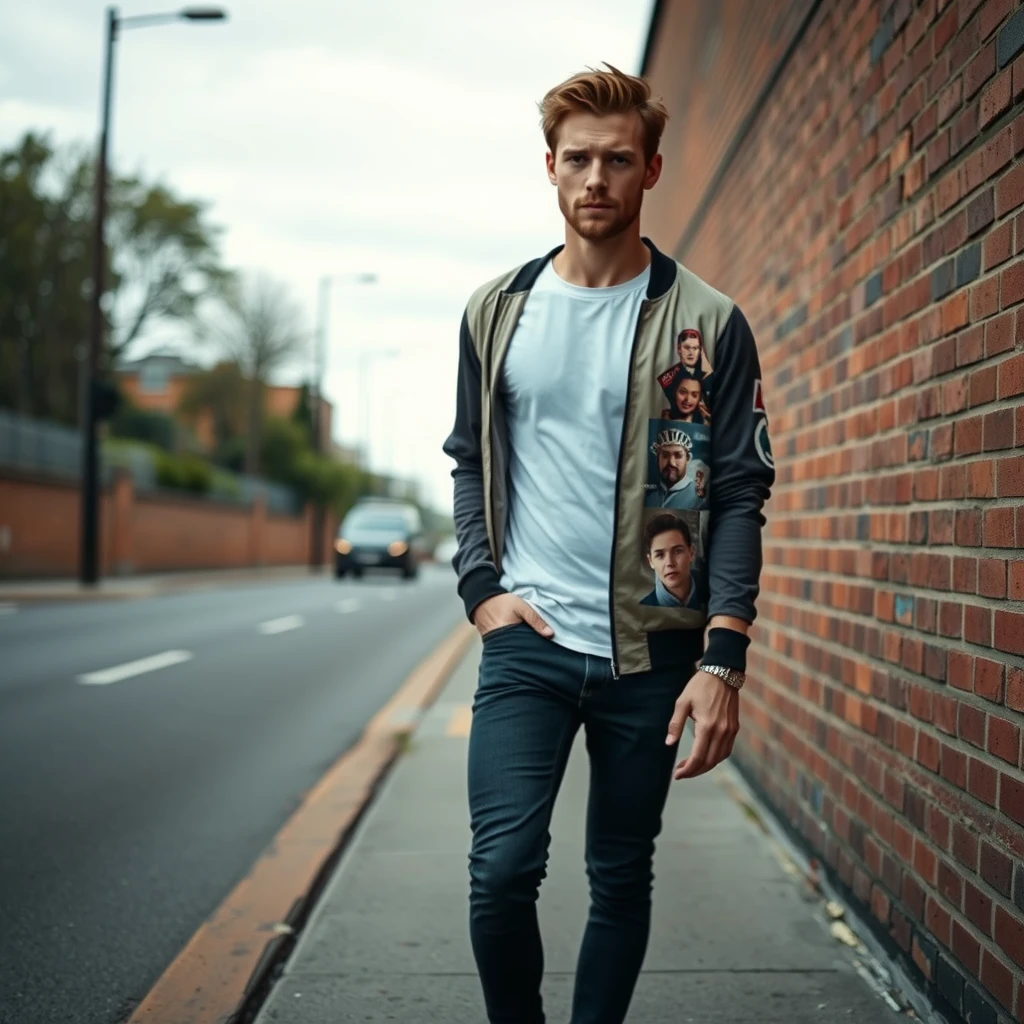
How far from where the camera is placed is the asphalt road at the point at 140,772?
3.59m

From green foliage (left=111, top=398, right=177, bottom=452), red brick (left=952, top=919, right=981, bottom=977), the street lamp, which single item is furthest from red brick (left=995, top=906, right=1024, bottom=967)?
green foliage (left=111, top=398, right=177, bottom=452)

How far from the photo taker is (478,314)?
254 cm

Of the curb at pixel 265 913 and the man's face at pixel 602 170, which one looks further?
the curb at pixel 265 913

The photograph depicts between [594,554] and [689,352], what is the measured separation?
40 cm

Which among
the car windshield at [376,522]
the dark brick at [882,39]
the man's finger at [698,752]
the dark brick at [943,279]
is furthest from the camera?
the car windshield at [376,522]

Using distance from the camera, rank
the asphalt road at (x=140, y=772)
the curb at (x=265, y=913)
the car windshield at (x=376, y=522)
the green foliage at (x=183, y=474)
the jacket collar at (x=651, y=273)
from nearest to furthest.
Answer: the jacket collar at (x=651, y=273), the curb at (x=265, y=913), the asphalt road at (x=140, y=772), the car windshield at (x=376, y=522), the green foliage at (x=183, y=474)

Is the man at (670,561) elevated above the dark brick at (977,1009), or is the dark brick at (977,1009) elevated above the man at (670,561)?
the man at (670,561)

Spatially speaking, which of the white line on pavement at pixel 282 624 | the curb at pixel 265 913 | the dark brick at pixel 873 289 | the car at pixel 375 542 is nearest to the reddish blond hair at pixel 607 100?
the dark brick at pixel 873 289

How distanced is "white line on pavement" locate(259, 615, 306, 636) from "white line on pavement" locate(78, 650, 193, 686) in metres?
2.58

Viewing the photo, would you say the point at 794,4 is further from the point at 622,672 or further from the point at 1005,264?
the point at 622,672

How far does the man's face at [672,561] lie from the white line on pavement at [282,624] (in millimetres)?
11749

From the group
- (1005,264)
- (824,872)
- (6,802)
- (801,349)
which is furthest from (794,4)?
(6,802)

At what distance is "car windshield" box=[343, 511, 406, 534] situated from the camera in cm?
3052

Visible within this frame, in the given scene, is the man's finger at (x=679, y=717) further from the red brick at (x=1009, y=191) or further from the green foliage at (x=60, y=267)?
the green foliage at (x=60, y=267)
